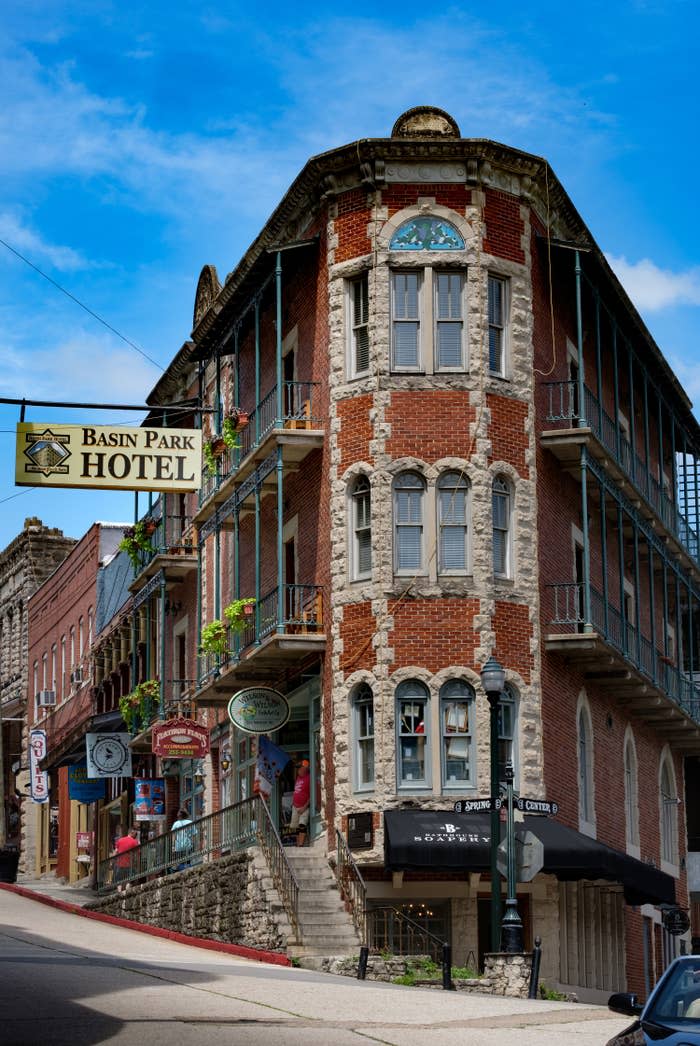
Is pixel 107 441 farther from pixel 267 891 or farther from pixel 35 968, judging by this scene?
pixel 267 891

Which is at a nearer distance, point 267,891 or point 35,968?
point 35,968

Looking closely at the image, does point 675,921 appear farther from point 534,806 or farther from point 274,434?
point 274,434

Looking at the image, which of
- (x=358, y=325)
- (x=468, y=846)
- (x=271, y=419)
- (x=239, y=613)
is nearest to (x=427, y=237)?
(x=358, y=325)

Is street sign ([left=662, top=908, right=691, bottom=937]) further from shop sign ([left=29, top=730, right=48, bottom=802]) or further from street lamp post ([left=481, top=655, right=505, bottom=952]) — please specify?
shop sign ([left=29, top=730, right=48, bottom=802])

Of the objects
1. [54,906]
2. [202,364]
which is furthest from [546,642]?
[54,906]

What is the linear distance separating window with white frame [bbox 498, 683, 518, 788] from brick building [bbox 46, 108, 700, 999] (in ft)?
0.16

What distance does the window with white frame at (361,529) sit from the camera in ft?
102

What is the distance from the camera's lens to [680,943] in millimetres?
40594

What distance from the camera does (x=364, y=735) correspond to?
30156mm

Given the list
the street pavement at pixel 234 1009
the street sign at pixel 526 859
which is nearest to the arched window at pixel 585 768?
the street sign at pixel 526 859

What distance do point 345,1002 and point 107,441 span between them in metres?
6.75

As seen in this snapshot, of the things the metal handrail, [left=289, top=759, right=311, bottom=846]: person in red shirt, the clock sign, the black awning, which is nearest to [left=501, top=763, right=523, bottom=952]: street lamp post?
the black awning


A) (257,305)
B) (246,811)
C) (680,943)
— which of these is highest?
(257,305)

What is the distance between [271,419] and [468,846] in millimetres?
9867
